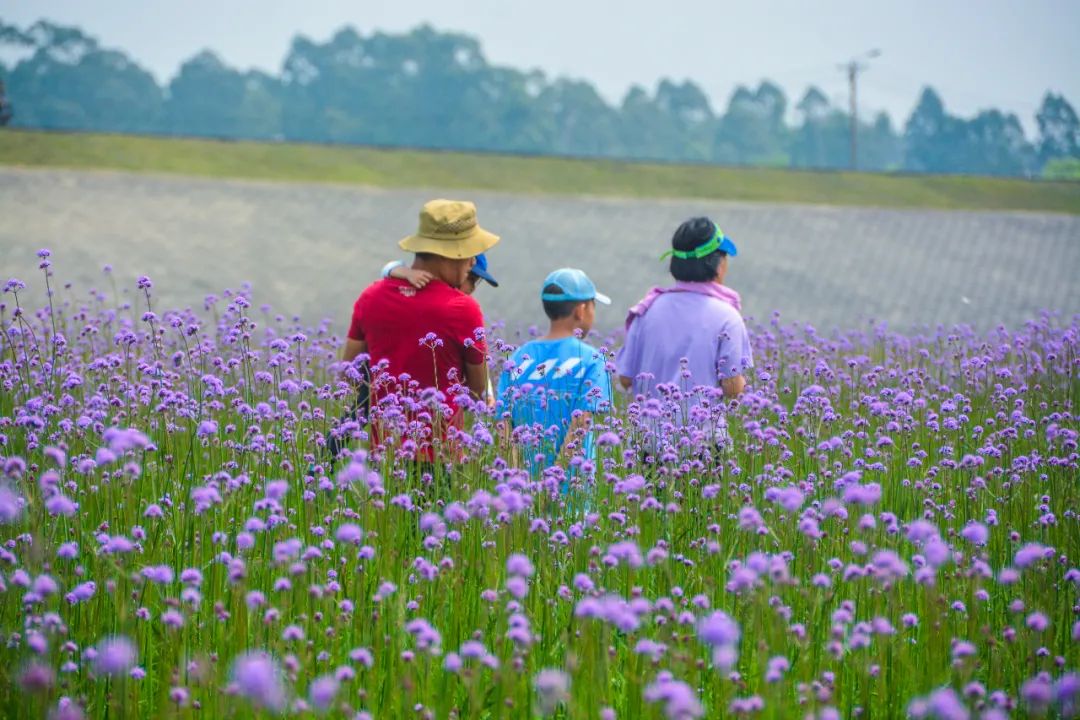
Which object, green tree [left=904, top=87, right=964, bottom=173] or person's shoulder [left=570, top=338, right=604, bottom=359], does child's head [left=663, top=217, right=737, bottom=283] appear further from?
green tree [left=904, top=87, right=964, bottom=173]

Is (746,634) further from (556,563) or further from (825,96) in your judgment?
(825,96)

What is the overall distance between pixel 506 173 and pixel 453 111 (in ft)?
198

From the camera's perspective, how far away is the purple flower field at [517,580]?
9.60ft

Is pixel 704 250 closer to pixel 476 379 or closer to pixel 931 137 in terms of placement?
pixel 476 379

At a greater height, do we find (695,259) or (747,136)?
(747,136)

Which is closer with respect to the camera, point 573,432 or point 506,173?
point 573,432

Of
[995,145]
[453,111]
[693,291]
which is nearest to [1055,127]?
[995,145]

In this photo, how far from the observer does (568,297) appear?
552 centimetres

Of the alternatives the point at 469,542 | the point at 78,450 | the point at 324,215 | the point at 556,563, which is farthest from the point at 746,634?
the point at 324,215

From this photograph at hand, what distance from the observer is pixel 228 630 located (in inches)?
153

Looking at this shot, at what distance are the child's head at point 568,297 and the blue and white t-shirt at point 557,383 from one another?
15cm

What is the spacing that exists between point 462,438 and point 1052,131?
4385 inches

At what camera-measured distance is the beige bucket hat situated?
5.42 metres

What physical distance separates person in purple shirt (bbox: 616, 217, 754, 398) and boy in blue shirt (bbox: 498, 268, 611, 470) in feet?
1.56
